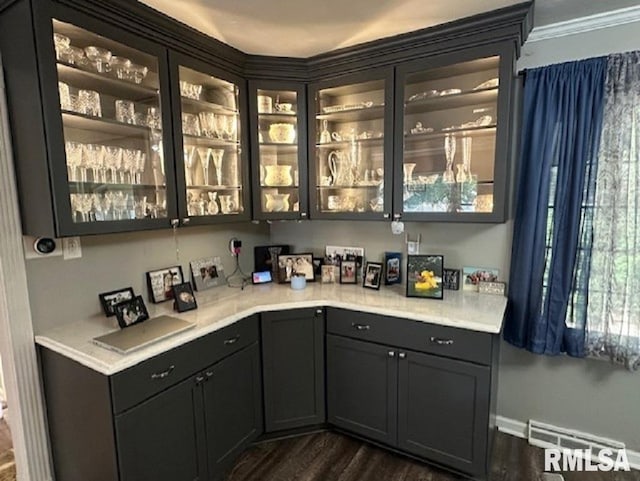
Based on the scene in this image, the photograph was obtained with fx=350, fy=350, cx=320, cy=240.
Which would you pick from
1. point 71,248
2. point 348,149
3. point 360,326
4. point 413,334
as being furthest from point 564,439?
point 71,248

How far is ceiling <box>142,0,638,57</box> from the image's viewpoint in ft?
5.71

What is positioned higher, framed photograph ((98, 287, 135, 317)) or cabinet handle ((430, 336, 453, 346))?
framed photograph ((98, 287, 135, 317))

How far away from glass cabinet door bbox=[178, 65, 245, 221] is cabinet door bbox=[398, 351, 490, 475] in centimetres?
151

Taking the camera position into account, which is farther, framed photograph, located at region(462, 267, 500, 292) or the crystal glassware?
framed photograph, located at region(462, 267, 500, 292)

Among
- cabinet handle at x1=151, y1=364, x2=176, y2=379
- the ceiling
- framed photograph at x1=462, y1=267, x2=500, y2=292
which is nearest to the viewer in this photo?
cabinet handle at x1=151, y1=364, x2=176, y2=379

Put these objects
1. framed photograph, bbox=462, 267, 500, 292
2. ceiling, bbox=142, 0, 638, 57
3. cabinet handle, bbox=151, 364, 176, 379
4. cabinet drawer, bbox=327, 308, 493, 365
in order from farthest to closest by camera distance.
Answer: framed photograph, bbox=462, 267, 500, 292
cabinet drawer, bbox=327, 308, 493, 365
ceiling, bbox=142, 0, 638, 57
cabinet handle, bbox=151, 364, 176, 379

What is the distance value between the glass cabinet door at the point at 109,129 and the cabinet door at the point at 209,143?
13 centimetres

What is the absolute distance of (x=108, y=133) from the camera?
179 cm

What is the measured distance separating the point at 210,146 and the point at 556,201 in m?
2.16

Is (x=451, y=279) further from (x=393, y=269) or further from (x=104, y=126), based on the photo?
(x=104, y=126)

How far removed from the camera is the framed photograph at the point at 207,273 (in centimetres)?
247

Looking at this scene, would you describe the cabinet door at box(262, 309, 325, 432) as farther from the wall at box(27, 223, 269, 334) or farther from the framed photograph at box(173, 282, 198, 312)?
the wall at box(27, 223, 269, 334)

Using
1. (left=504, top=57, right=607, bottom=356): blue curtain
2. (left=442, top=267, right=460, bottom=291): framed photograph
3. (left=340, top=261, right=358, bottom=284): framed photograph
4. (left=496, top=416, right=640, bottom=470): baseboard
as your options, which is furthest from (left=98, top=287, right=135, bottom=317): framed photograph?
(left=496, top=416, right=640, bottom=470): baseboard

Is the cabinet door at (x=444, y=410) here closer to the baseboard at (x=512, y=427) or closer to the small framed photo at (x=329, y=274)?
the baseboard at (x=512, y=427)
